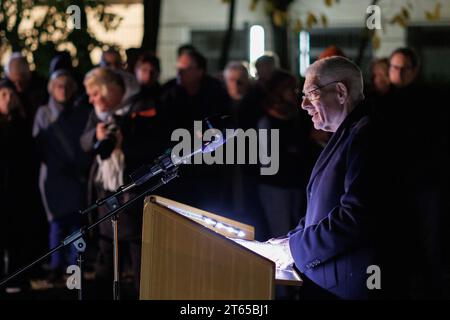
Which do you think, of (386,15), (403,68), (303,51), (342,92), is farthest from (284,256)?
(386,15)

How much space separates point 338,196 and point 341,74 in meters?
0.57

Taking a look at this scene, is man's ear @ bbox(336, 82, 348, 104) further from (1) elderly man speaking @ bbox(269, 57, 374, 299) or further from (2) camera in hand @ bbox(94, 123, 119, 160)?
(2) camera in hand @ bbox(94, 123, 119, 160)

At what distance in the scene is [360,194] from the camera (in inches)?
162

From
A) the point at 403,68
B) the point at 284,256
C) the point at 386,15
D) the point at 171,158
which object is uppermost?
the point at 386,15

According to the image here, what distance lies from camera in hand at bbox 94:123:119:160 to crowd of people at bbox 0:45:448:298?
1 cm

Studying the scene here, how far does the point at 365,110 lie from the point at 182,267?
1156 millimetres

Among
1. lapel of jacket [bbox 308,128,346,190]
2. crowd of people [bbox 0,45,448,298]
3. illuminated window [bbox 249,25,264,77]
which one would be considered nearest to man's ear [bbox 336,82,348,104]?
lapel of jacket [bbox 308,128,346,190]

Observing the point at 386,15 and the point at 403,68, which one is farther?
the point at 386,15

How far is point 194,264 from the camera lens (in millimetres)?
3824

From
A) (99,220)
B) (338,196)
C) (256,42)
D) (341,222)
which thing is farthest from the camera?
(256,42)

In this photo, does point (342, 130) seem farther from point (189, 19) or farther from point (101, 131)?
point (189, 19)

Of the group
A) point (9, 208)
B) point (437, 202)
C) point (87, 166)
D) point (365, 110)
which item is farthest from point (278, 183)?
point (365, 110)

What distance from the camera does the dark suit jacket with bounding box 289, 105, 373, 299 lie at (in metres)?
4.12

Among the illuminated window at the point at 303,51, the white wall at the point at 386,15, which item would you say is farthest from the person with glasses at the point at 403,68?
the white wall at the point at 386,15
